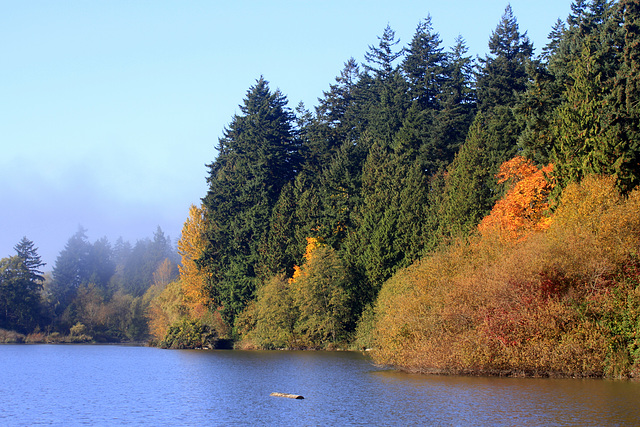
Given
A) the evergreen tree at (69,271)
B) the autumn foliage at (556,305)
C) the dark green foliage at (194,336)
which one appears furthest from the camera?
the evergreen tree at (69,271)

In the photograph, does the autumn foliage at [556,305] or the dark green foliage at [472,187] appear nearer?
the autumn foliage at [556,305]

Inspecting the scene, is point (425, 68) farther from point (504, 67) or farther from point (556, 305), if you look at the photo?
point (556, 305)

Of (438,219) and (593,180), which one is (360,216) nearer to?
(438,219)

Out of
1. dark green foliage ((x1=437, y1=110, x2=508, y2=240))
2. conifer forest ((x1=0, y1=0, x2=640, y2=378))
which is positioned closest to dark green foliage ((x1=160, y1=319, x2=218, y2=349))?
conifer forest ((x1=0, y1=0, x2=640, y2=378))

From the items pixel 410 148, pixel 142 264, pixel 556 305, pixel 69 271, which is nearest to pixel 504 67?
pixel 410 148

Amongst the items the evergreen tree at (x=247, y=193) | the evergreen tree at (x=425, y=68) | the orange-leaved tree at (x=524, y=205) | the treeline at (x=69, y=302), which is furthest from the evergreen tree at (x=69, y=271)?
the orange-leaved tree at (x=524, y=205)

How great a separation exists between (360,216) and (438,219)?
13.8 metres

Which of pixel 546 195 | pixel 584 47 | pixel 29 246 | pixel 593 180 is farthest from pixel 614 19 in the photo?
pixel 29 246

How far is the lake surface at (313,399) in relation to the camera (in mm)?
23938

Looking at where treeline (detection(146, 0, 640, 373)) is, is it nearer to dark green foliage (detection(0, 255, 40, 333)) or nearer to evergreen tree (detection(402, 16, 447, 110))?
evergreen tree (detection(402, 16, 447, 110))

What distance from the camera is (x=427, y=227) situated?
2525 inches

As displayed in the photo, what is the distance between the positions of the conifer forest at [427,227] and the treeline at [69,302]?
0.40 metres

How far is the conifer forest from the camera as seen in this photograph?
34.7 metres

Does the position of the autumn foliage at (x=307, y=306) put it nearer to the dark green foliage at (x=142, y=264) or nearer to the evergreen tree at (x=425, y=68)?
the evergreen tree at (x=425, y=68)
